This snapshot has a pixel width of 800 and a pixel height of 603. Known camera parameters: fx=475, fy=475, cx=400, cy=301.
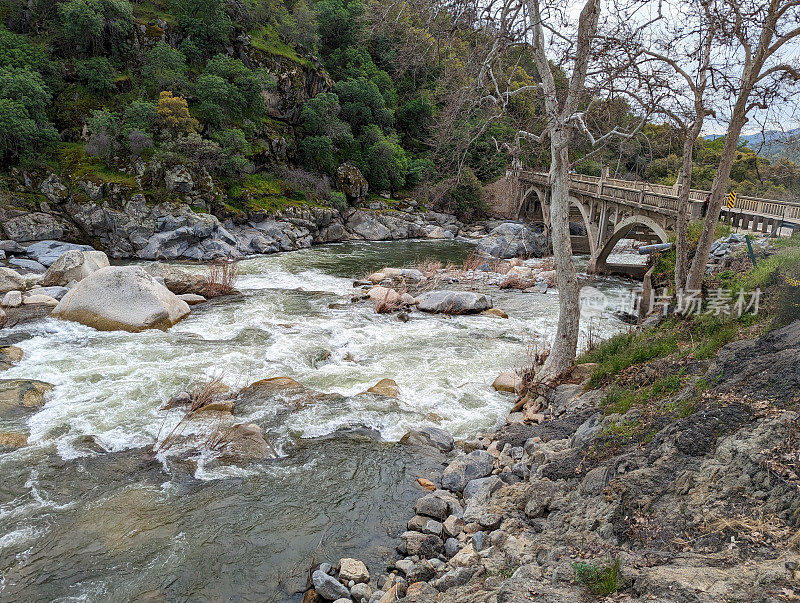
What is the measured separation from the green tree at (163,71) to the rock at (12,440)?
29023 millimetres

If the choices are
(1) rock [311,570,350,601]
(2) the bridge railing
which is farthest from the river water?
(2) the bridge railing

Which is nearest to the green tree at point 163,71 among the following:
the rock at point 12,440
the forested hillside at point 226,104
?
the forested hillside at point 226,104

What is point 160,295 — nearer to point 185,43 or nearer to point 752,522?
point 752,522

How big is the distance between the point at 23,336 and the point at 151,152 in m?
18.4

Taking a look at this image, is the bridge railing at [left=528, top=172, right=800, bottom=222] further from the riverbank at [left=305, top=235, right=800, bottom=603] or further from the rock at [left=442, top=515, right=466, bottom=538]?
the rock at [left=442, top=515, right=466, bottom=538]

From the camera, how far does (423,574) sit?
14.9ft

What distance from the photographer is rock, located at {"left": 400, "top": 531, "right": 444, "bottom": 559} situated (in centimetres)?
490

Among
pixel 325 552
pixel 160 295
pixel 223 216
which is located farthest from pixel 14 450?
pixel 223 216

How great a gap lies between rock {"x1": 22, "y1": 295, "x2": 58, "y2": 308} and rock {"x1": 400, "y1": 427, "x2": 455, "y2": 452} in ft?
37.7

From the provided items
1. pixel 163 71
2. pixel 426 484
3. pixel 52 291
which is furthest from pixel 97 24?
pixel 426 484

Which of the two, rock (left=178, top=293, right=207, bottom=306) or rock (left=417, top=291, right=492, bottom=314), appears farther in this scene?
rock (left=417, top=291, right=492, bottom=314)

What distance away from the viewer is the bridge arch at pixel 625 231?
19.4 meters

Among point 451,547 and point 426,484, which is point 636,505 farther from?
point 426,484

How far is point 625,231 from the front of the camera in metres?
23.2
